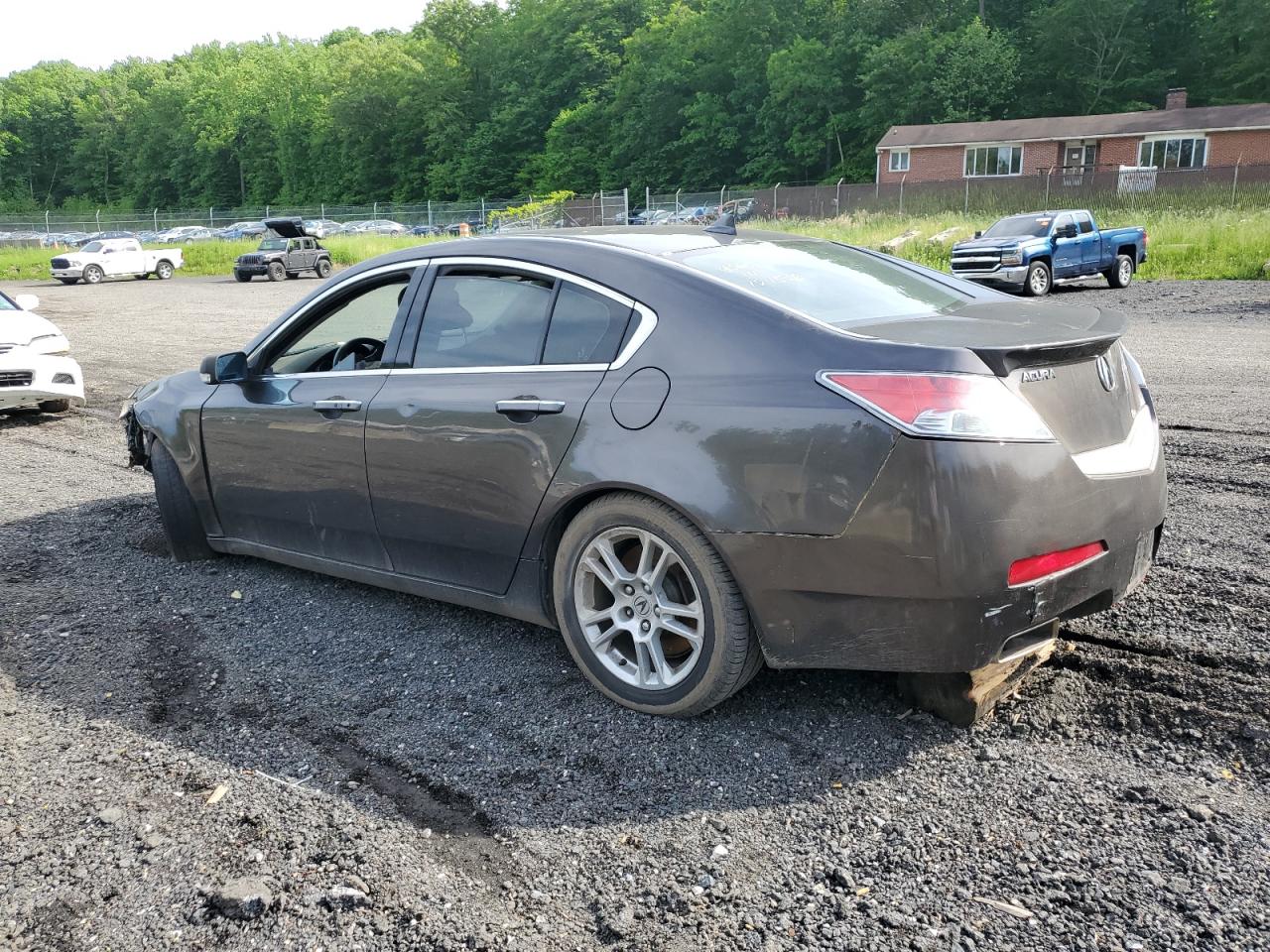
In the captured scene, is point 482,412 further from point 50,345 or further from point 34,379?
point 50,345

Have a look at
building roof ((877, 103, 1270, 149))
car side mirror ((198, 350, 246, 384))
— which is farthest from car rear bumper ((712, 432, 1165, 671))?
building roof ((877, 103, 1270, 149))

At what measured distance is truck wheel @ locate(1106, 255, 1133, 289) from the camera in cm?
2223

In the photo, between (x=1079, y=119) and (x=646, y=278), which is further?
(x=1079, y=119)

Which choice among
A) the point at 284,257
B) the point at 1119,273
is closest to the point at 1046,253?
the point at 1119,273

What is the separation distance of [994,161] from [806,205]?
17.6 meters

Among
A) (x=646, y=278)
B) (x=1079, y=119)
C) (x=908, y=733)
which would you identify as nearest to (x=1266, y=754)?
(x=908, y=733)

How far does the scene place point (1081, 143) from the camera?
57062mm

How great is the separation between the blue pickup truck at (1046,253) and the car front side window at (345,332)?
1853cm

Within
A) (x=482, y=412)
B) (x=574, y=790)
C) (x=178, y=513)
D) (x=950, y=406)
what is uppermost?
(x=950, y=406)

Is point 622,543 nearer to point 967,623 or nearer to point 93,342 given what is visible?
point 967,623

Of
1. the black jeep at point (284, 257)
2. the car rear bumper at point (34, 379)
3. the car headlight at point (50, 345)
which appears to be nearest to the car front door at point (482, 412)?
the car rear bumper at point (34, 379)

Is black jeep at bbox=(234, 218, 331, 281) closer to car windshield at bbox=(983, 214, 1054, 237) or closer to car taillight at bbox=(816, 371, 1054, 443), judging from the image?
car windshield at bbox=(983, 214, 1054, 237)

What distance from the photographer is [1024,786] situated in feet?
9.84

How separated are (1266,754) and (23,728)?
13.5 feet
